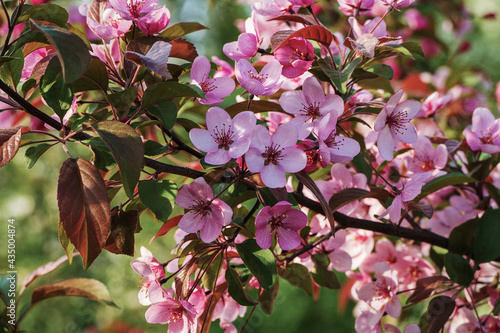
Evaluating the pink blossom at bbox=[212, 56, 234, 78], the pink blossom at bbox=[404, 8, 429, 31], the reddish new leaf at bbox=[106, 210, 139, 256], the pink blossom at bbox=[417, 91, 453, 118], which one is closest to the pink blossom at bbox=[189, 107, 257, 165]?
the reddish new leaf at bbox=[106, 210, 139, 256]

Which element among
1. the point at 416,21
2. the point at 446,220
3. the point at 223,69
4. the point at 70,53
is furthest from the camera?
the point at 416,21

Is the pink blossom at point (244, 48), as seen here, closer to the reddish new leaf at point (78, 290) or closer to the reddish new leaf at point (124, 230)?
the reddish new leaf at point (124, 230)

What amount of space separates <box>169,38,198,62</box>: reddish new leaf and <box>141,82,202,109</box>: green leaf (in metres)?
0.09

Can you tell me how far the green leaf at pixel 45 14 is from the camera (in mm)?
521

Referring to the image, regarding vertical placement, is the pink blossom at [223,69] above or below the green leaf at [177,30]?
below

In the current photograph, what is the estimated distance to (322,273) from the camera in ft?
2.26

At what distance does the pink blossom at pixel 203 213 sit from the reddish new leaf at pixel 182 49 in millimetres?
160

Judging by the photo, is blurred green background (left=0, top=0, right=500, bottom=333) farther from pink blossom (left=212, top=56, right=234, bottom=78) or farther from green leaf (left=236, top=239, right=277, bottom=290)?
green leaf (left=236, top=239, right=277, bottom=290)

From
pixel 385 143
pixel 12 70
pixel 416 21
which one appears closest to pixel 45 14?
pixel 12 70

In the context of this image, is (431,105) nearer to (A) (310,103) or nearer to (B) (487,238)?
(B) (487,238)

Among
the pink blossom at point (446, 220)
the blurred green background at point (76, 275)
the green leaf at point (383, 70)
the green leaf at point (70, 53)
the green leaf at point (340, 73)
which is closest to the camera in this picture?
the green leaf at point (70, 53)

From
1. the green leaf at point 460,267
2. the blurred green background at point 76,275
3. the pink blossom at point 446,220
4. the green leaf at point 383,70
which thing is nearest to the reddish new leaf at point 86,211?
the green leaf at point 383,70

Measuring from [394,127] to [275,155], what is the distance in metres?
0.17

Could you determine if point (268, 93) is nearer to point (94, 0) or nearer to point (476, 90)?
point (94, 0)
